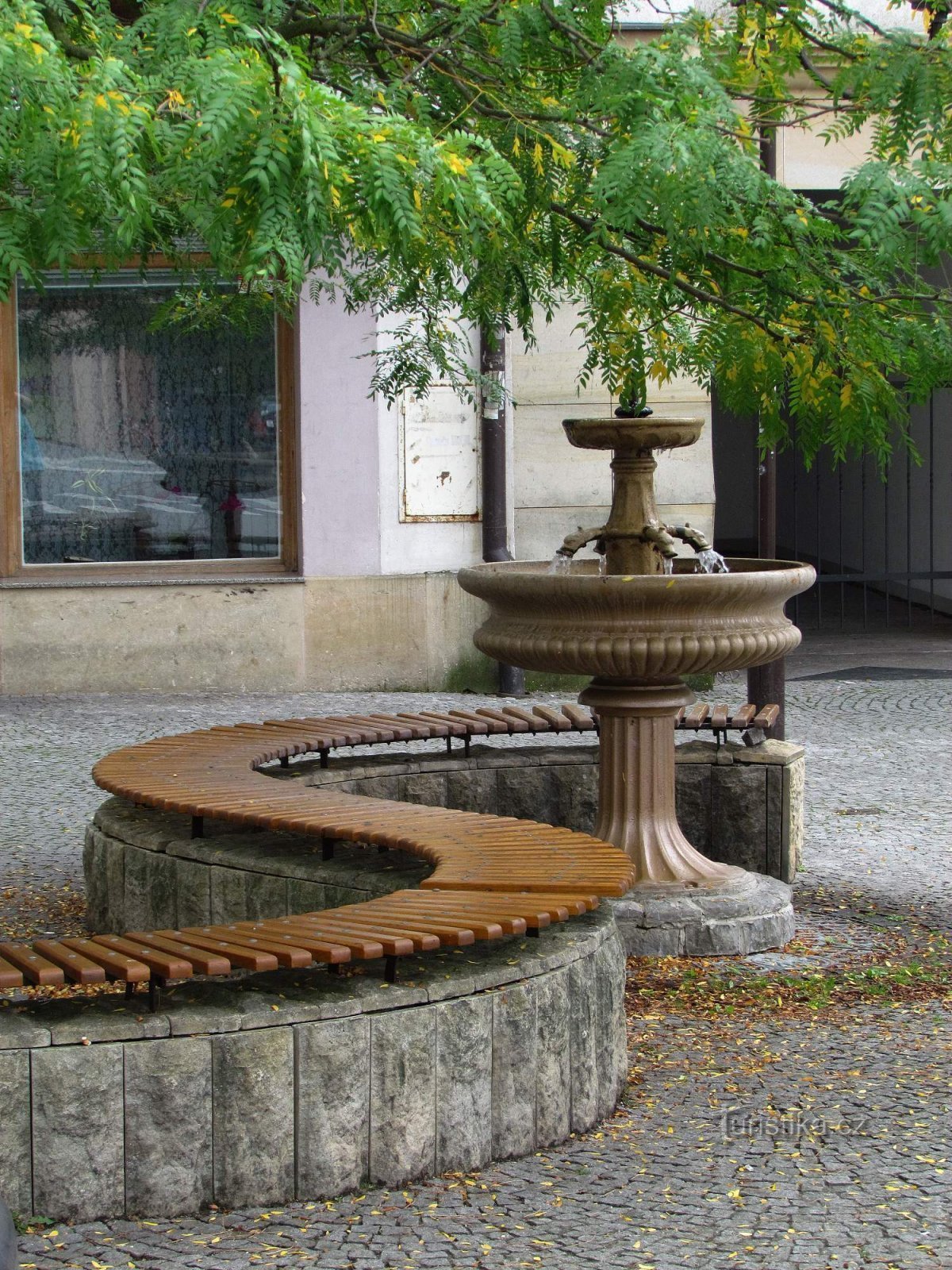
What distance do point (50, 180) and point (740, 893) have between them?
3297 mm

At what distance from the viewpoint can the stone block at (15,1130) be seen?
3.34 m

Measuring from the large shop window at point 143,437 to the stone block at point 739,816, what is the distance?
5.94 metres

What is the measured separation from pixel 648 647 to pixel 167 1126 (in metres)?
2.46

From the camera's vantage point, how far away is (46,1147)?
11.0 ft

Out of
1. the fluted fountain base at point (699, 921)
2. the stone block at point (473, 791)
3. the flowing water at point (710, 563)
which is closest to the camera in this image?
the fluted fountain base at point (699, 921)

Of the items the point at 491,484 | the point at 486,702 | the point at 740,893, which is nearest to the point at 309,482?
the point at 491,484

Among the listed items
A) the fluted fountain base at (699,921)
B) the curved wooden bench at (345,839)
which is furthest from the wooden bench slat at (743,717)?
the fluted fountain base at (699,921)

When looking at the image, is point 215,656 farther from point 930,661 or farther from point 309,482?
point 930,661

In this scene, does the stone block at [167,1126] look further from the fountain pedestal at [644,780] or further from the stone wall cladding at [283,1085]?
the fountain pedestal at [644,780]

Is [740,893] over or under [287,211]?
under

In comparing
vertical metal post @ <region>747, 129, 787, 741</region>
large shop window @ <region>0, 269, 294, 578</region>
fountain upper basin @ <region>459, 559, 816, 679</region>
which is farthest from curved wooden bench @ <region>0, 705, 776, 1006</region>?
large shop window @ <region>0, 269, 294, 578</region>

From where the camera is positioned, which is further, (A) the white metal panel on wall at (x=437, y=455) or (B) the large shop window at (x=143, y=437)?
(B) the large shop window at (x=143, y=437)

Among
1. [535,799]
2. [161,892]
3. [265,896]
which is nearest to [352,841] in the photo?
[265,896]

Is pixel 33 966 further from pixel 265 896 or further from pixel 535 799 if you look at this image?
pixel 535 799
